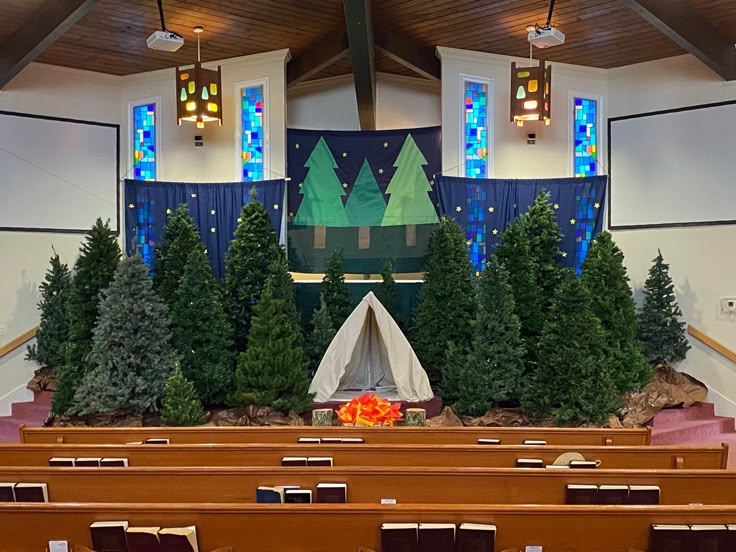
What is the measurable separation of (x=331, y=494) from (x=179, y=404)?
3.82 meters

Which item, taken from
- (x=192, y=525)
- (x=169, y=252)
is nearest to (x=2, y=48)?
(x=169, y=252)

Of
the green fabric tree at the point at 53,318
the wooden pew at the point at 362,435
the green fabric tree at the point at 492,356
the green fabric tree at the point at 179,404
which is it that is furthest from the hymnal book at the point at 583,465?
the green fabric tree at the point at 53,318

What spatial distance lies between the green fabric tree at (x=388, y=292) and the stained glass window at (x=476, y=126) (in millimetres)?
2072

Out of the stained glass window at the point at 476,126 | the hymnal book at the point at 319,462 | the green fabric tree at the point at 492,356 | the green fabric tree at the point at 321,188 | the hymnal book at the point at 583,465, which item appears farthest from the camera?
the green fabric tree at the point at 321,188

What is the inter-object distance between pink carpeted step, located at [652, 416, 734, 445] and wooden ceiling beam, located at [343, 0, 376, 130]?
540 cm

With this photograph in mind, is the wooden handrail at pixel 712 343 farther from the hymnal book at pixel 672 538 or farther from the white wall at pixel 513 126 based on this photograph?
the hymnal book at pixel 672 538

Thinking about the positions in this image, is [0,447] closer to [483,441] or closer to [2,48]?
[483,441]

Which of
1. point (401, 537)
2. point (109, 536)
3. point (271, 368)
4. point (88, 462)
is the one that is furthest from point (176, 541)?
point (271, 368)

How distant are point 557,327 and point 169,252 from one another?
4.87 metres

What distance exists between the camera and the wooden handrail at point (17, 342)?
27.2ft

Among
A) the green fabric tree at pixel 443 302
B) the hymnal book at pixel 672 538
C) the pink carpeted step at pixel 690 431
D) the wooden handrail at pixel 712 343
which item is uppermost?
the green fabric tree at pixel 443 302

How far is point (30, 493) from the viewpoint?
3.40m

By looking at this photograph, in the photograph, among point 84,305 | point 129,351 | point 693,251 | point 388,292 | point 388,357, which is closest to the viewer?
point 129,351

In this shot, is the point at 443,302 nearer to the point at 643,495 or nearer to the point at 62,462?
the point at 643,495
